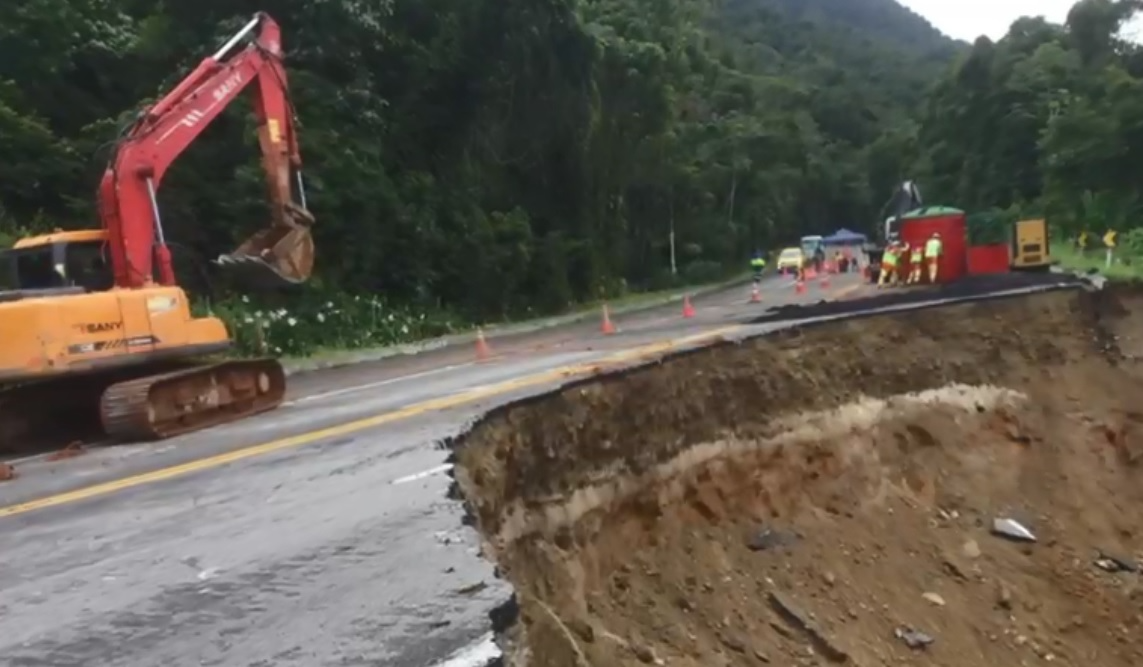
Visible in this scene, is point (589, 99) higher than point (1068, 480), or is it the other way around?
point (589, 99)

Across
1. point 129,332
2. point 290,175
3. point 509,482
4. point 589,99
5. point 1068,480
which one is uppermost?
point 589,99

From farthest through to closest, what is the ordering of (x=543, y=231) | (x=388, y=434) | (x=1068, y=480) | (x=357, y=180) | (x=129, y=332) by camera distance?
(x=543, y=231), (x=357, y=180), (x=1068, y=480), (x=129, y=332), (x=388, y=434)

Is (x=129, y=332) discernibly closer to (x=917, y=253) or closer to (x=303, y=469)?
(x=303, y=469)

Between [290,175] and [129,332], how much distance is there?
349 cm

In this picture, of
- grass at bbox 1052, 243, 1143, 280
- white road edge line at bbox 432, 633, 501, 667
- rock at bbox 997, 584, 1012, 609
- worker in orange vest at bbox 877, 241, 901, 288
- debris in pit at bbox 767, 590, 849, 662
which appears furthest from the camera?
worker in orange vest at bbox 877, 241, 901, 288

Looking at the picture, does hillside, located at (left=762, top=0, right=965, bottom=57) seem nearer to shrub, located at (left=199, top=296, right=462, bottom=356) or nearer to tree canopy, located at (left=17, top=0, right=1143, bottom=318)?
tree canopy, located at (left=17, top=0, right=1143, bottom=318)

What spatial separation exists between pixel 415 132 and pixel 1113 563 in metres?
19.6

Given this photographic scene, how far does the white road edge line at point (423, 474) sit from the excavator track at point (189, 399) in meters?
4.16

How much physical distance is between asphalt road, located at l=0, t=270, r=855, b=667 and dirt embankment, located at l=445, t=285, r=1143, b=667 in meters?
0.39

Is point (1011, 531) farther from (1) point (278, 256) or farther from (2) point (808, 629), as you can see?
(1) point (278, 256)

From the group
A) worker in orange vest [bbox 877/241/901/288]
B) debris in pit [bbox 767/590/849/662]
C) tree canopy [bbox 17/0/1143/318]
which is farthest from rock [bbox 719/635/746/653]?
worker in orange vest [bbox 877/241/901/288]

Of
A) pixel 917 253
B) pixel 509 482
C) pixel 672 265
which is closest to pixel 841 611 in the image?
pixel 509 482

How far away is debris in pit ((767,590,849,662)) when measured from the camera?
8.84 metres

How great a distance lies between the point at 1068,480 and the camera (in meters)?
14.5
